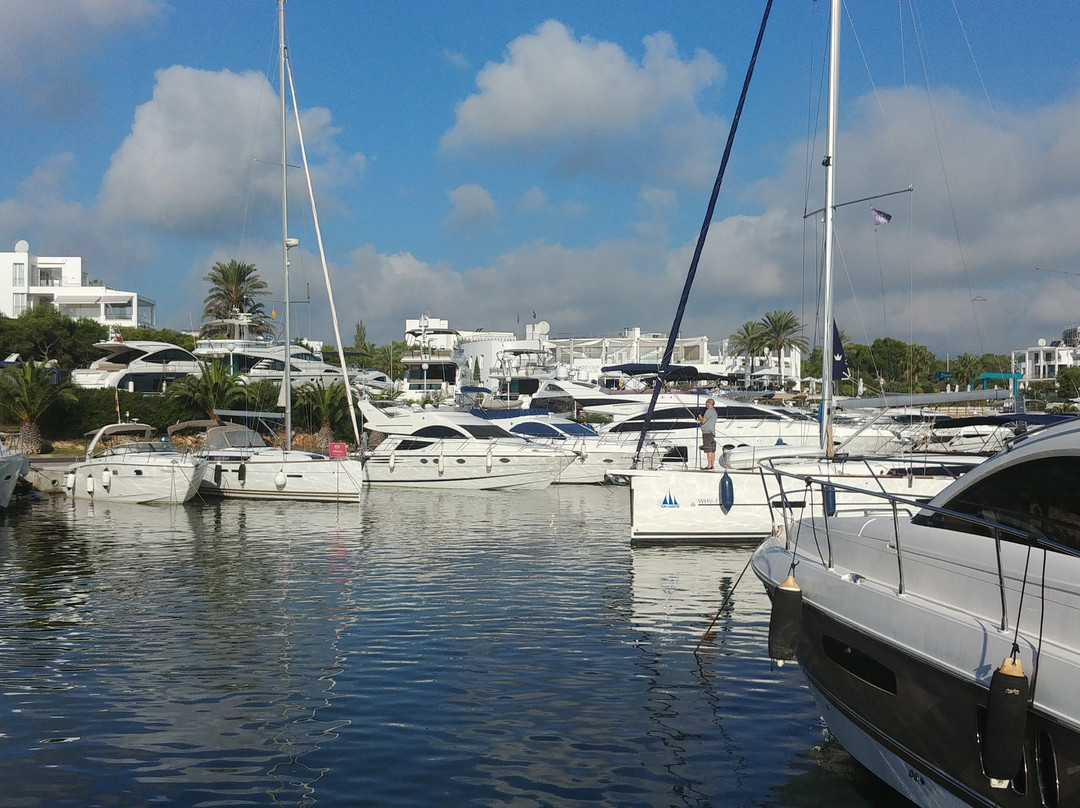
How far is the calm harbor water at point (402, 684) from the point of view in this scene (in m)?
7.49

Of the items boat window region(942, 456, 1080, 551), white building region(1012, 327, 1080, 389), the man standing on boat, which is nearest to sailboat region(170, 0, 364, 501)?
the man standing on boat

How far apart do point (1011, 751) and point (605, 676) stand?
593 cm

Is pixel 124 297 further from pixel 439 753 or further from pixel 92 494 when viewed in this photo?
pixel 439 753

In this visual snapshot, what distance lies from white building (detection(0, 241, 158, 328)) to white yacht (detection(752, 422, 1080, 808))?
253 feet

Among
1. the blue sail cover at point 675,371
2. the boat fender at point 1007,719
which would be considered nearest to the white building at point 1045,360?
the blue sail cover at point 675,371

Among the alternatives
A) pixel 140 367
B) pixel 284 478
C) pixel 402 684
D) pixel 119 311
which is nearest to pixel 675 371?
pixel 284 478

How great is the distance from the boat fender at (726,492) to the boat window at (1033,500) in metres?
12.0

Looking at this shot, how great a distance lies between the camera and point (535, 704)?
9.33 metres

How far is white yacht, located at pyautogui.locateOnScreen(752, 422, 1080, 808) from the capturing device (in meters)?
4.81

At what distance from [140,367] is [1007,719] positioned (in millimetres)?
51504

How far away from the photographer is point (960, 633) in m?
5.47

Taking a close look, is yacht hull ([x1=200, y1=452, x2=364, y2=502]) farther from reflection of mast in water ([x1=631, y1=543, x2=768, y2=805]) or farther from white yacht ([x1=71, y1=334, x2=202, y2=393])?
white yacht ([x1=71, y1=334, x2=202, y2=393])

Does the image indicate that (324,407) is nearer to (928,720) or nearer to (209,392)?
(209,392)

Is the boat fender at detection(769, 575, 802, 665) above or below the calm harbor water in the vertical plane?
above
